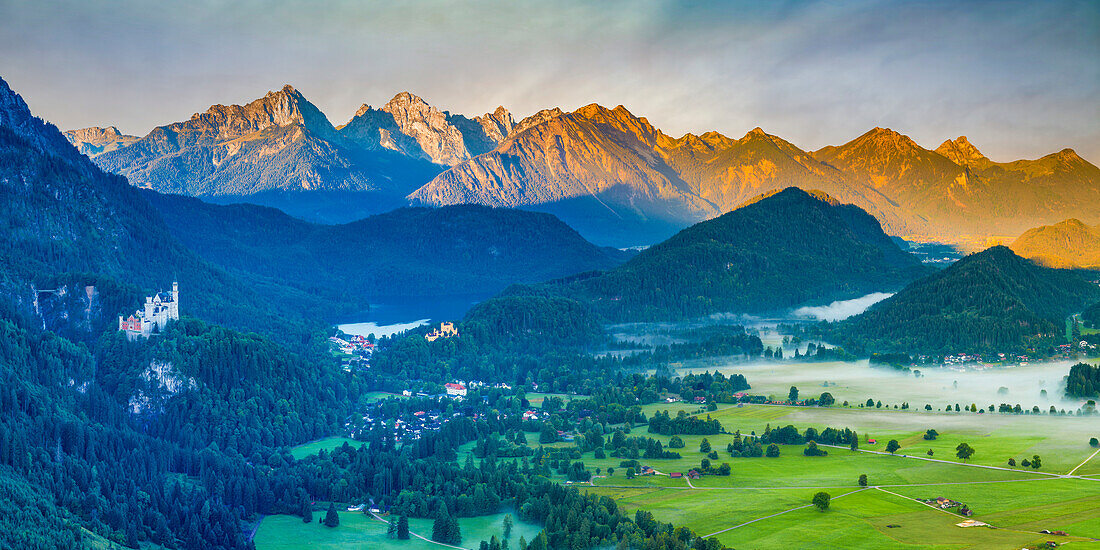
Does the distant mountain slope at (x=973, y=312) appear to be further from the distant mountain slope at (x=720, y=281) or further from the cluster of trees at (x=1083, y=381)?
the distant mountain slope at (x=720, y=281)

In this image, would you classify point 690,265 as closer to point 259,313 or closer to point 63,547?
point 259,313

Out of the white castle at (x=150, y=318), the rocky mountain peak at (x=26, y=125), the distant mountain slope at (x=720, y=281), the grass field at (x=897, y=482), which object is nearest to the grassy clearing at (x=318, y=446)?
the white castle at (x=150, y=318)

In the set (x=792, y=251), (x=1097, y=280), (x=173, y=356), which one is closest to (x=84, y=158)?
(x=173, y=356)

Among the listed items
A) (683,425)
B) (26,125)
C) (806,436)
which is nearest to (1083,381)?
(806,436)

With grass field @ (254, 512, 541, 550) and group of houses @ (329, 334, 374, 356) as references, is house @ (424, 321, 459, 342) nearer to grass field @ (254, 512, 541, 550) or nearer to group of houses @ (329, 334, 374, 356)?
group of houses @ (329, 334, 374, 356)

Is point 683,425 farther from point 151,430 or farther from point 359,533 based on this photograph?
point 151,430
